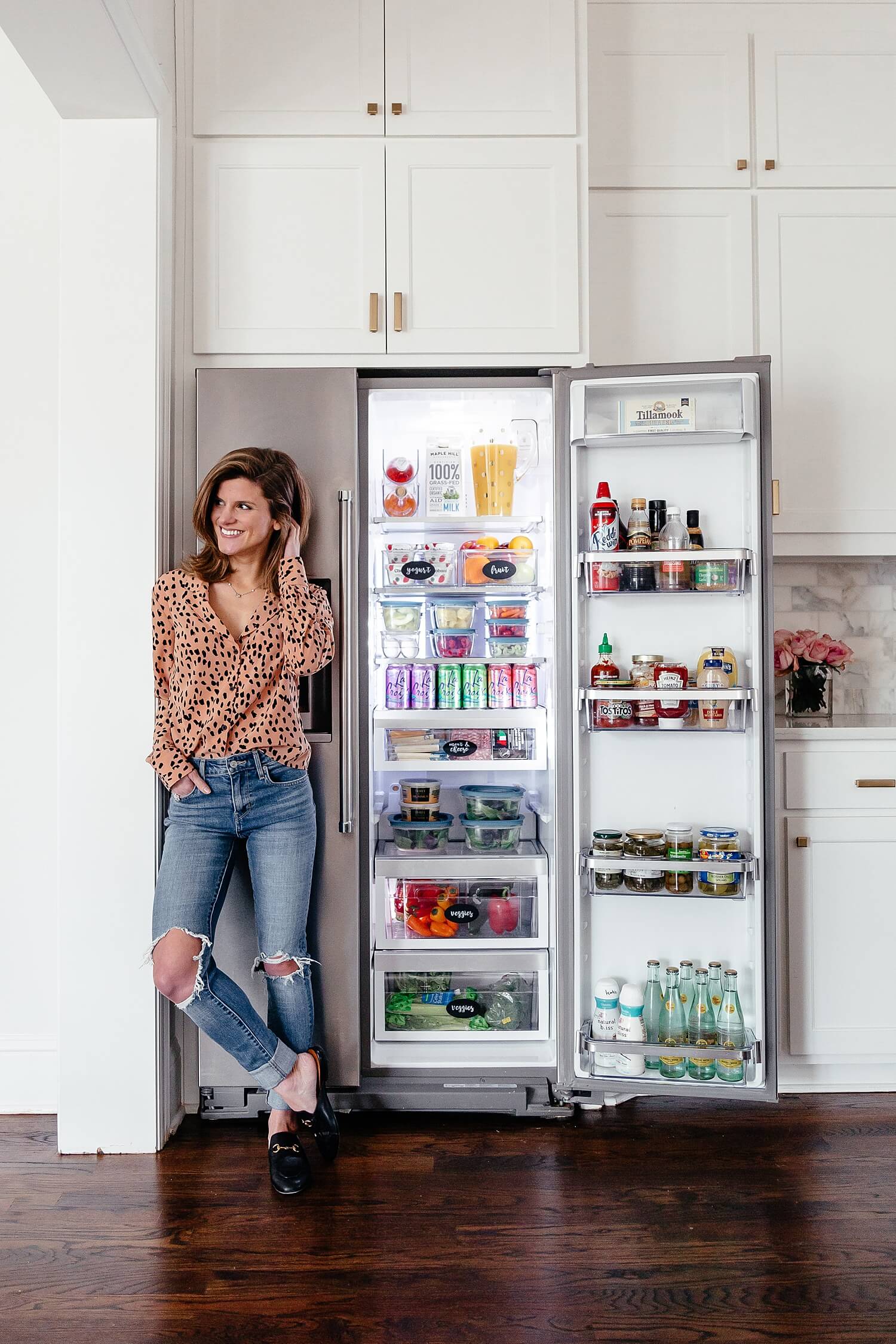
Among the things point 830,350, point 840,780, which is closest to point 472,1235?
point 840,780

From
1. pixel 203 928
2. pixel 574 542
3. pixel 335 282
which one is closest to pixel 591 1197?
pixel 203 928

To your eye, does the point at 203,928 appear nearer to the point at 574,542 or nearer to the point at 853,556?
the point at 574,542

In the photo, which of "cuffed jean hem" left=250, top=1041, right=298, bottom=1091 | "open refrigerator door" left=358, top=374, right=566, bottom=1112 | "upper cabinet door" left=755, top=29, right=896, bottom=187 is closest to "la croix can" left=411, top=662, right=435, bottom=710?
"open refrigerator door" left=358, top=374, right=566, bottom=1112

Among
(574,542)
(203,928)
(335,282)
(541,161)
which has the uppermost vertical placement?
(541,161)

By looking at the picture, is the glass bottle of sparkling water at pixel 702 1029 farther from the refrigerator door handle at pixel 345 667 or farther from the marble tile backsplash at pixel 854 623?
the marble tile backsplash at pixel 854 623

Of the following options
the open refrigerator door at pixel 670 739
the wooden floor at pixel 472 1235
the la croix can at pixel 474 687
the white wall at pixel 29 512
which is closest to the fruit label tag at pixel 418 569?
the la croix can at pixel 474 687

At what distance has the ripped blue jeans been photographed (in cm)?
210

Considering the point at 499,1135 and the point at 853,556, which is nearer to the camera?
the point at 499,1135

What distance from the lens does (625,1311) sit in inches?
64.4

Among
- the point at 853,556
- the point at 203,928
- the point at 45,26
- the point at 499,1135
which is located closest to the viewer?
the point at 45,26

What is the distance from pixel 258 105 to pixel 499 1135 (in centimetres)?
275

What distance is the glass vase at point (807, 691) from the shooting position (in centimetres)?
279

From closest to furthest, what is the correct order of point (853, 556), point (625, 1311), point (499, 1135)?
point (625, 1311) → point (499, 1135) → point (853, 556)

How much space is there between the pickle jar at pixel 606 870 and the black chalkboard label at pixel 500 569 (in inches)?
29.4
